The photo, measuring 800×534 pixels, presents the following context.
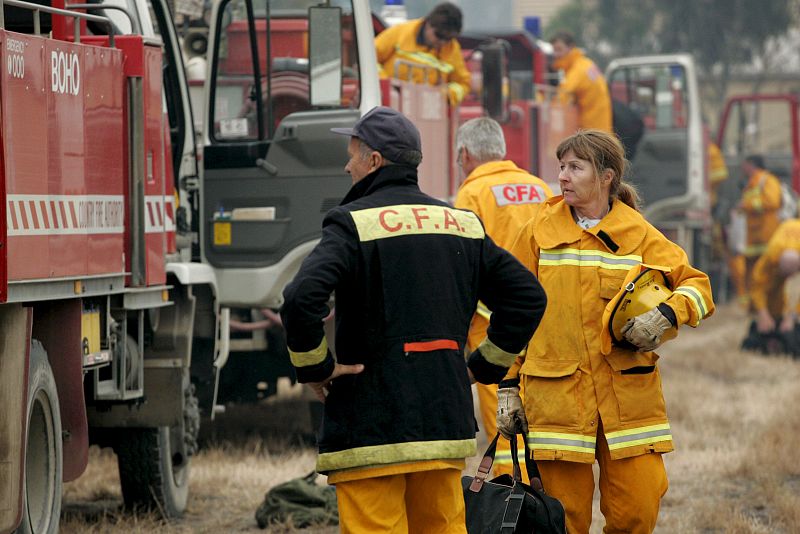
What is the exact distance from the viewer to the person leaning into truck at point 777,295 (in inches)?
631

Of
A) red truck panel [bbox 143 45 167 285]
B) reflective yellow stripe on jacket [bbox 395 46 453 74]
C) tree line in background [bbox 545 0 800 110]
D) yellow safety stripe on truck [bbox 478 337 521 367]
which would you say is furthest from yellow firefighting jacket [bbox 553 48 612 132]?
tree line in background [bbox 545 0 800 110]

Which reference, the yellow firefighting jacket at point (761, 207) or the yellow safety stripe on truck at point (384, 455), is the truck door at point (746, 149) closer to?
the yellow firefighting jacket at point (761, 207)

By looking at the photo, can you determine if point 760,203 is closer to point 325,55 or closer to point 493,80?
point 493,80

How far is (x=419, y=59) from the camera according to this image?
34.5ft

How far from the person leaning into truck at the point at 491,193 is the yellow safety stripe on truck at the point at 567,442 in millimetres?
2237

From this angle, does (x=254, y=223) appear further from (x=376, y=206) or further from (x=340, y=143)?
(x=376, y=206)

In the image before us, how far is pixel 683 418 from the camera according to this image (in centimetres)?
1130

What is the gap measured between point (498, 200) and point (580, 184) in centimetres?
222

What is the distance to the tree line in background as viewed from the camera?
130 ft

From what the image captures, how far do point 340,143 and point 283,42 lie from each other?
676 mm

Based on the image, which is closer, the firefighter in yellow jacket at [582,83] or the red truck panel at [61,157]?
the red truck panel at [61,157]

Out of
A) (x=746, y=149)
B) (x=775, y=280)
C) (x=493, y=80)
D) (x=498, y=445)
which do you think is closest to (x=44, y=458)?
(x=498, y=445)

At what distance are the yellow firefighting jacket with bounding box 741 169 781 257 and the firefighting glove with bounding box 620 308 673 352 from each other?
47.6 ft

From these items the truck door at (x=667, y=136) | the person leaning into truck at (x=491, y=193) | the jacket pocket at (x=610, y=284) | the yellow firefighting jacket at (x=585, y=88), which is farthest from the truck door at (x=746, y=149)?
the jacket pocket at (x=610, y=284)
